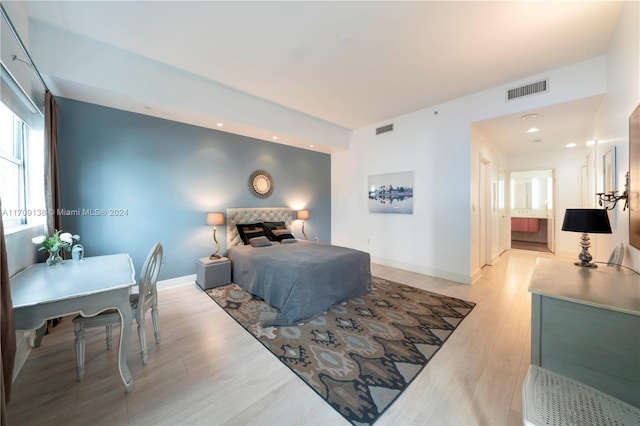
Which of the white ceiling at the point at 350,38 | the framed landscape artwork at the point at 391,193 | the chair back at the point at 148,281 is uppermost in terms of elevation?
the white ceiling at the point at 350,38

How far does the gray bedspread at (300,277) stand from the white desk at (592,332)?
6.30 ft

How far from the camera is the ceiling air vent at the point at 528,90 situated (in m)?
3.11

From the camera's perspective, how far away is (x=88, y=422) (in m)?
1.41

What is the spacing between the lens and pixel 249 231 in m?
4.30

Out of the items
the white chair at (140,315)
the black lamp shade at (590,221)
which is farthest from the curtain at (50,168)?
the black lamp shade at (590,221)

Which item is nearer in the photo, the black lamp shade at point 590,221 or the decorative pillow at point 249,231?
the black lamp shade at point 590,221

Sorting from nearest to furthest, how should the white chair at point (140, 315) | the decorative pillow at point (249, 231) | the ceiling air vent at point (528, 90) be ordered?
the white chair at point (140, 315) < the ceiling air vent at point (528, 90) < the decorative pillow at point (249, 231)

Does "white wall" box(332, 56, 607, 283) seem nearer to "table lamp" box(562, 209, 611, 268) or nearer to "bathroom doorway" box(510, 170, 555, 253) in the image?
"table lamp" box(562, 209, 611, 268)

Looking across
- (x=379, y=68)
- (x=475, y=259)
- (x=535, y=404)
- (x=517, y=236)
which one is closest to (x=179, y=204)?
(x=379, y=68)

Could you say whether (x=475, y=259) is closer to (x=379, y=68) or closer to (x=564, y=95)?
(x=564, y=95)

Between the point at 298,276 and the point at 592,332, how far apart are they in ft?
7.31

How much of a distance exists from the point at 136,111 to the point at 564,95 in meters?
5.83

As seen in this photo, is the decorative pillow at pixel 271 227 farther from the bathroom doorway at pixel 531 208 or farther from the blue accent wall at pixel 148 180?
the bathroom doorway at pixel 531 208

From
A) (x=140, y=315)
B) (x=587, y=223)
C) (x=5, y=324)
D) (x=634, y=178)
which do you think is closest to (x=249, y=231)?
(x=140, y=315)
